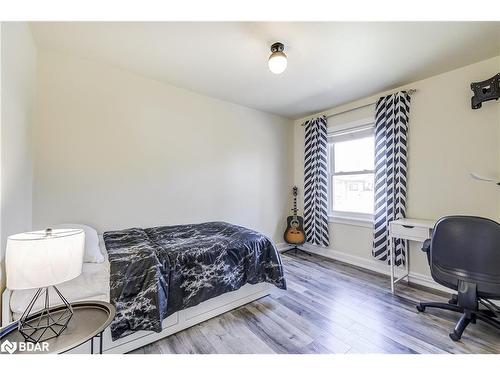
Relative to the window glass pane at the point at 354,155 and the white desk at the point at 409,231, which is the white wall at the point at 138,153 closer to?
the window glass pane at the point at 354,155

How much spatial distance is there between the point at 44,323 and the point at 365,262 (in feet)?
11.2

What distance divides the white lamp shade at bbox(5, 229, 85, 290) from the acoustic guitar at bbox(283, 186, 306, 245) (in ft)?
10.7

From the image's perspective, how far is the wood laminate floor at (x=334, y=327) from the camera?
160cm

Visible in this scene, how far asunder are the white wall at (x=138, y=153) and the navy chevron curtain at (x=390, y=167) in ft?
5.50

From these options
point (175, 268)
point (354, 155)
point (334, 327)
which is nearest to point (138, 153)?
point (175, 268)

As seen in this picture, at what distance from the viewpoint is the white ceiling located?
5.80 feet

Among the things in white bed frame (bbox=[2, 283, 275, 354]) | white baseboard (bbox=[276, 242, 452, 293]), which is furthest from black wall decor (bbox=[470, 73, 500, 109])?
white bed frame (bbox=[2, 283, 275, 354])

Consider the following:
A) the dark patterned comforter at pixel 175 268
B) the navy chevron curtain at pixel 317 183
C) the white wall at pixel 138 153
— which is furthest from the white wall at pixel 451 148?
the white wall at pixel 138 153

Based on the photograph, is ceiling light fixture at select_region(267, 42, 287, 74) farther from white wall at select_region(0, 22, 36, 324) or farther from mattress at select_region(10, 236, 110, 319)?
mattress at select_region(10, 236, 110, 319)
